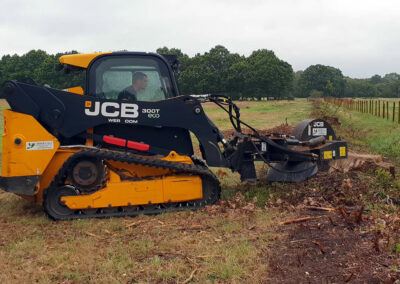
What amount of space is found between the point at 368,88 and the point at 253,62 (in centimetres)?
5269

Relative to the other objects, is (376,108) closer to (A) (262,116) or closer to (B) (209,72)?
(A) (262,116)

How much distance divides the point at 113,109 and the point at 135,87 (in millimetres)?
541

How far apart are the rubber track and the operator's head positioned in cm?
107

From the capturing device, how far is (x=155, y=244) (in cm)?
525

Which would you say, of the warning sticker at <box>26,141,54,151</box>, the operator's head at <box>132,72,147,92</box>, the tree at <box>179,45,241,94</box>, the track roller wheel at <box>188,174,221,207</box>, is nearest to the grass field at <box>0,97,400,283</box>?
the track roller wheel at <box>188,174,221,207</box>

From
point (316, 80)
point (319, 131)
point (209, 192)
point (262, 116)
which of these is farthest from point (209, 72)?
point (209, 192)

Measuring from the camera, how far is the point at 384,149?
13.3 metres

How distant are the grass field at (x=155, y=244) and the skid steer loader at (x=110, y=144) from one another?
0.31m

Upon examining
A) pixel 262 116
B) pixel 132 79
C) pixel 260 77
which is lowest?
pixel 262 116

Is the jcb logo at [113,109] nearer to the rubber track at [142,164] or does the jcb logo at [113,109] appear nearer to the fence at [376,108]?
the rubber track at [142,164]

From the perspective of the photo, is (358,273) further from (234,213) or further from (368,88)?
(368,88)

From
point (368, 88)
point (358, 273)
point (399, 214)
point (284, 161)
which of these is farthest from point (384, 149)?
point (368, 88)

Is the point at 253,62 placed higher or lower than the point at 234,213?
higher

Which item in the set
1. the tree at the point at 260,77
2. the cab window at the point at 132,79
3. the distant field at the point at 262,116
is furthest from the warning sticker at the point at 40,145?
the tree at the point at 260,77
